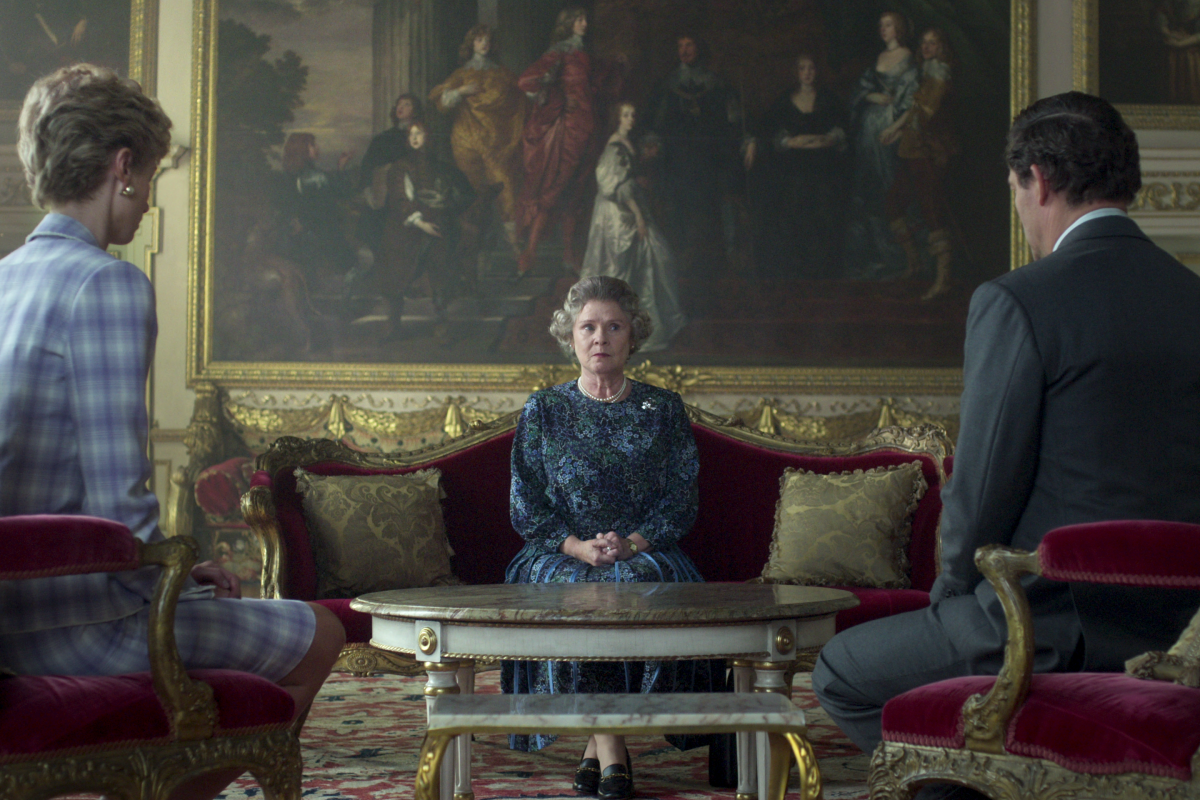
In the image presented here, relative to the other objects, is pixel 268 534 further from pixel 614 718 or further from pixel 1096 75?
pixel 1096 75

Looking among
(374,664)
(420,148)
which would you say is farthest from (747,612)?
(420,148)

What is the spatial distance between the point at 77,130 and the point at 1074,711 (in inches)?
73.1

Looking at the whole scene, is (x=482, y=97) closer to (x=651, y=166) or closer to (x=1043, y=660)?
(x=651, y=166)

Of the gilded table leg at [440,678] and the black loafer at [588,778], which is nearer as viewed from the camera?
the gilded table leg at [440,678]

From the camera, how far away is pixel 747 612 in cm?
226

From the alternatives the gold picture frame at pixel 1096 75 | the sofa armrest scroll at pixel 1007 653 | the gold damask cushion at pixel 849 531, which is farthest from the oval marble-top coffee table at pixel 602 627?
the gold picture frame at pixel 1096 75

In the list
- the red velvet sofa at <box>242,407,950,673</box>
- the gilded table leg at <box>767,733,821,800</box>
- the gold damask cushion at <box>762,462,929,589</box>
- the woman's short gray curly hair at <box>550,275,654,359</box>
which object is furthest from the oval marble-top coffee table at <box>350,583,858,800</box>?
the red velvet sofa at <box>242,407,950,673</box>

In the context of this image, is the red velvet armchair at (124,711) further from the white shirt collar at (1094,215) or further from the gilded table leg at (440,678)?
the white shirt collar at (1094,215)

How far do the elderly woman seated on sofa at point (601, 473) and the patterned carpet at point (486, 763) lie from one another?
0.37 feet

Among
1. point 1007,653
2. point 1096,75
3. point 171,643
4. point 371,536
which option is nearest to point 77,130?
point 171,643

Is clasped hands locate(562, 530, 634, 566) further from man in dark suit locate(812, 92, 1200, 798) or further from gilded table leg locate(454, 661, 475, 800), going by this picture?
man in dark suit locate(812, 92, 1200, 798)

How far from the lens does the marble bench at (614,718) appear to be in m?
1.76

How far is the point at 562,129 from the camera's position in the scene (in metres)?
7.18

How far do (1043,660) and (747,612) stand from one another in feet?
1.91
